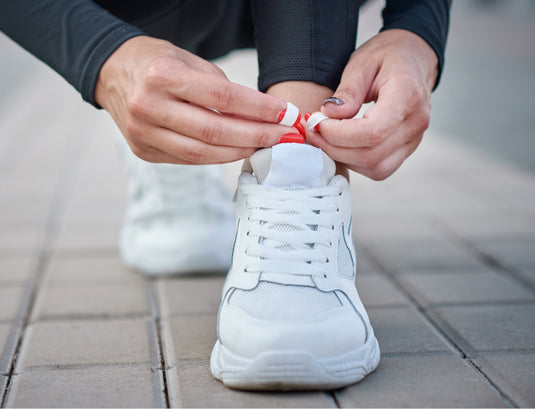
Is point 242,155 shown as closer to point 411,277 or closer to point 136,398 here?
point 136,398

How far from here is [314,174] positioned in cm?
112

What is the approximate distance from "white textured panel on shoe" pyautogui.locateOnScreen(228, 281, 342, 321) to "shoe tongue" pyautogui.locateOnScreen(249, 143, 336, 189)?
18 cm

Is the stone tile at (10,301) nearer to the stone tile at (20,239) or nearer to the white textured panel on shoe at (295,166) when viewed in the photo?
the stone tile at (20,239)

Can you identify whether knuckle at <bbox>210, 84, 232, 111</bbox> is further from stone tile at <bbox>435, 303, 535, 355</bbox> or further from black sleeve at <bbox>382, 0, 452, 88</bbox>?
stone tile at <bbox>435, 303, 535, 355</bbox>

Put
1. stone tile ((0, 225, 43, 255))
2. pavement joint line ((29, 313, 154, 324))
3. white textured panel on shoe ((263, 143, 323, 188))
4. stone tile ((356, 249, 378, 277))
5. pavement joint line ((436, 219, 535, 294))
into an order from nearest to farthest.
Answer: white textured panel on shoe ((263, 143, 323, 188)) → pavement joint line ((29, 313, 154, 324)) → pavement joint line ((436, 219, 535, 294)) → stone tile ((356, 249, 378, 277)) → stone tile ((0, 225, 43, 255))

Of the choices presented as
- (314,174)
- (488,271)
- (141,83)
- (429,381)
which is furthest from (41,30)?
(488,271)

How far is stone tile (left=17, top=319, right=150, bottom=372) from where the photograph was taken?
1.17m

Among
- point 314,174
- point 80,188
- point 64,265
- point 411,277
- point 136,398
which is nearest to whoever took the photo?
point 136,398

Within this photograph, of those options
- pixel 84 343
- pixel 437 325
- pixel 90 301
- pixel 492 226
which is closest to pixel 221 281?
pixel 90 301

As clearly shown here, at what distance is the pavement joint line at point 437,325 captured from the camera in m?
1.03

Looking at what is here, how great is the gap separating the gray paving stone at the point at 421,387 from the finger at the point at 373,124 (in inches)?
15.1

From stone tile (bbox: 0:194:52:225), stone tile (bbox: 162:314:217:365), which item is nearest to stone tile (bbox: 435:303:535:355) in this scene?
stone tile (bbox: 162:314:217:365)

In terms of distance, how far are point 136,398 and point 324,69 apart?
0.65m

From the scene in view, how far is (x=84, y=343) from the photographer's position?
126 cm
